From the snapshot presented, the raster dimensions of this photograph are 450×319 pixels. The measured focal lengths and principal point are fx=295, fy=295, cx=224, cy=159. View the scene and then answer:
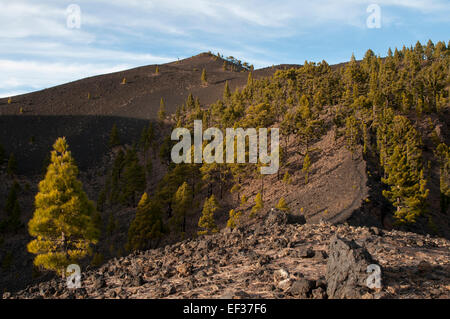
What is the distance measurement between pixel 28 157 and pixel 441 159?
11731cm

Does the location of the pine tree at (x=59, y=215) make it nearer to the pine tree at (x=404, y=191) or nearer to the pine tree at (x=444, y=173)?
the pine tree at (x=404, y=191)

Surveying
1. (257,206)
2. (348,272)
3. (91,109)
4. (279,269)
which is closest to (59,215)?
(279,269)

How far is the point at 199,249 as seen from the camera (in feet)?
48.0

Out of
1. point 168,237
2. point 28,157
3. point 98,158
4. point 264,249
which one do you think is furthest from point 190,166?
point 28,157

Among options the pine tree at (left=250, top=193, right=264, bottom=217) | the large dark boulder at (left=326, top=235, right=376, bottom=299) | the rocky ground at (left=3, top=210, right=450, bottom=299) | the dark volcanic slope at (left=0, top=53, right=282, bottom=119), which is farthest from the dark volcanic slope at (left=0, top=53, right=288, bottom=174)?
the large dark boulder at (left=326, top=235, right=376, bottom=299)

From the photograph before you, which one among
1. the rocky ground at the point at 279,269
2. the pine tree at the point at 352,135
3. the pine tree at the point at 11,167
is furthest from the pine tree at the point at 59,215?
the pine tree at the point at 11,167

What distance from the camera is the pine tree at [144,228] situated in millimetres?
41562

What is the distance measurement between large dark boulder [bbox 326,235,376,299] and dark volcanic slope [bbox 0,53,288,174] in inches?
4079

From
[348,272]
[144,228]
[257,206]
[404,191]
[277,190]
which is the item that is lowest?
[144,228]

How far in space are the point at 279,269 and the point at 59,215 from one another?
13.4m

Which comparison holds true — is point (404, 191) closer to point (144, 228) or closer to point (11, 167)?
point (144, 228)

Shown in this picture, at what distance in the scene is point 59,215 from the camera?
17.1 meters

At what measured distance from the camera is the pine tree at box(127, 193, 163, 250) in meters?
41.6

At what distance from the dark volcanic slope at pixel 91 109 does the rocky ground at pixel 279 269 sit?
316 feet
